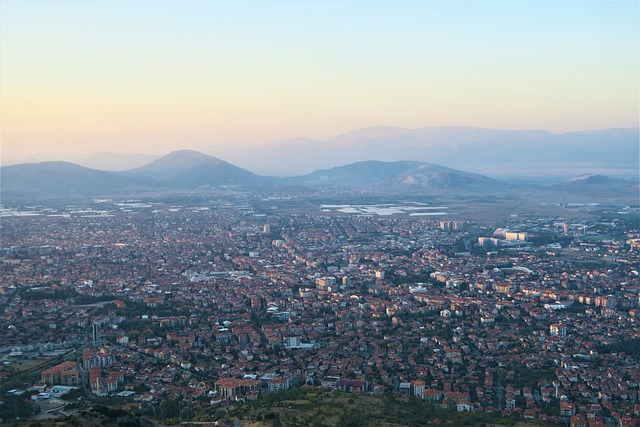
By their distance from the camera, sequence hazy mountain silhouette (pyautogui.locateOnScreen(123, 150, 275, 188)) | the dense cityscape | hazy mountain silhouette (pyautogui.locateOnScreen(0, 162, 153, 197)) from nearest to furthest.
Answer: the dense cityscape < hazy mountain silhouette (pyautogui.locateOnScreen(0, 162, 153, 197)) < hazy mountain silhouette (pyautogui.locateOnScreen(123, 150, 275, 188))

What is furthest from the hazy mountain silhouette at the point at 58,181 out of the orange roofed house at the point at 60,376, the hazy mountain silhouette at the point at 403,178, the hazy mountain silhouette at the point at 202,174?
the orange roofed house at the point at 60,376

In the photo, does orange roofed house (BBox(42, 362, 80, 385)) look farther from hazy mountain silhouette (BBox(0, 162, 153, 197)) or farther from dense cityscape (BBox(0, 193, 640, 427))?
hazy mountain silhouette (BBox(0, 162, 153, 197))

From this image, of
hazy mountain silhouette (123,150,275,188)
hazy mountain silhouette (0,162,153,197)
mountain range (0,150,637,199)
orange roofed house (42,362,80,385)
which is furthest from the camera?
hazy mountain silhouette (123,150,275,188)

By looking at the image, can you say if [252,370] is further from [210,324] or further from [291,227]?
[291,227]

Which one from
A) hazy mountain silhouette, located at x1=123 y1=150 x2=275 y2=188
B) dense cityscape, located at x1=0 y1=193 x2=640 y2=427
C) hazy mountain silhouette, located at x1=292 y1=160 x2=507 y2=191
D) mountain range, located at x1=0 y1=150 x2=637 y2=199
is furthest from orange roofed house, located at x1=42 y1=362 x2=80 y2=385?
hazy mountain silhouette, located at x1=123 y1=150 x2=275 y2=188

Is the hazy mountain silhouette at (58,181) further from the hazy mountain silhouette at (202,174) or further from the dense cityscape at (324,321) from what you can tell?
the dense cityscape at (324,321)

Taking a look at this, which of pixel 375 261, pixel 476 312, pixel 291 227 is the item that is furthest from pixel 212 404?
pixel 291 227
